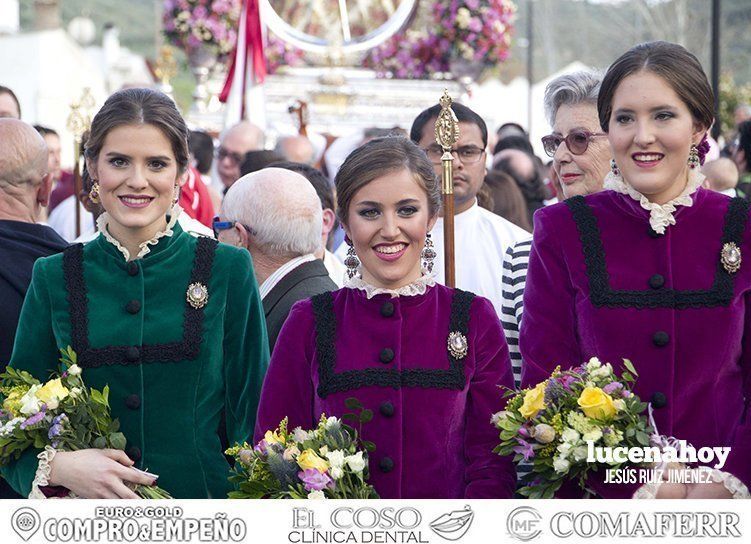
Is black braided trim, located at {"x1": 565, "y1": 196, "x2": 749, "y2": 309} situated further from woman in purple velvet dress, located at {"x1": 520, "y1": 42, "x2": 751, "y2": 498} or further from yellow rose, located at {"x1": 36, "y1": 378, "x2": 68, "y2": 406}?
yellow rose, located at {"x1": 36, "y1": 378, "x2": 68, "y2": 406}

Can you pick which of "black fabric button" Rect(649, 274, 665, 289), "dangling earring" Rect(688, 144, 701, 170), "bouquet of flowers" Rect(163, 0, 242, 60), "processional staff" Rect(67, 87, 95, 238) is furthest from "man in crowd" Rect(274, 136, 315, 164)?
"bouquet of flowers" Rect(163, 0, 242, 60)

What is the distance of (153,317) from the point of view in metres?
4.25

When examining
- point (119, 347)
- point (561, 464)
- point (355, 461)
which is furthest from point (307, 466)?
point (119, 347)

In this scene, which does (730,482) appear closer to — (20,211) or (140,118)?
(140,118)

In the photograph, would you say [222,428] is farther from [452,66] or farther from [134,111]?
[452,66]

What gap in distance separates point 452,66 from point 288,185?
12.9 m

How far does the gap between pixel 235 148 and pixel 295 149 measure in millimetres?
470

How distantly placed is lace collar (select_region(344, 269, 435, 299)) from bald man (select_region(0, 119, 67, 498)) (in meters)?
1.45

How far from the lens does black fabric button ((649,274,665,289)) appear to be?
3889mm

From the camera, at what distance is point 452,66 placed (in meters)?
18.2

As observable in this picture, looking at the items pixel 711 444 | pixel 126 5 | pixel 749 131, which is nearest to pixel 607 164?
pixel 711 444

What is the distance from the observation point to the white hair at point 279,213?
5.48 metres

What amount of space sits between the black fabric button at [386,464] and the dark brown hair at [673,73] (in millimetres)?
1196

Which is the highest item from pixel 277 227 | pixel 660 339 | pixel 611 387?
pixel 277 227
